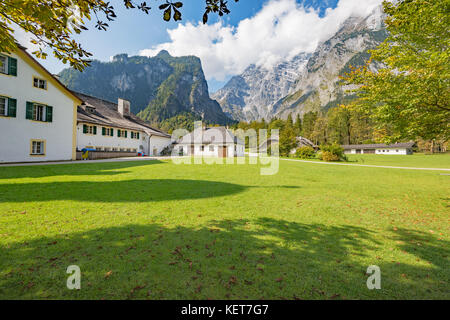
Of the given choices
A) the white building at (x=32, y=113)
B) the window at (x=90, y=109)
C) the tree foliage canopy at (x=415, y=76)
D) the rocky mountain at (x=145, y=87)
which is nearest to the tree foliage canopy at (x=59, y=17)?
the tree foliage canopy at (x=415, y=76)

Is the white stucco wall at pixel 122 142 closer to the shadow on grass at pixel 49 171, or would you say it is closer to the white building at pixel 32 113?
the white building at pixel 32 113

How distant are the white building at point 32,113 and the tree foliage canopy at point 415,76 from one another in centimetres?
2370

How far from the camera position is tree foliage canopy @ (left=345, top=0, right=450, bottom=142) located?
220 inches

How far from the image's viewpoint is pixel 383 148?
212 feet

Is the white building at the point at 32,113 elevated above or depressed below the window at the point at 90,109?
below

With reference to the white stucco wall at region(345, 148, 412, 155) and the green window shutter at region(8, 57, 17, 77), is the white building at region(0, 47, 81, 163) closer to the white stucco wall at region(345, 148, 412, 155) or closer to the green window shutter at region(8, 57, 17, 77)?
the green window shutter at region(8, 57, 17, 77)

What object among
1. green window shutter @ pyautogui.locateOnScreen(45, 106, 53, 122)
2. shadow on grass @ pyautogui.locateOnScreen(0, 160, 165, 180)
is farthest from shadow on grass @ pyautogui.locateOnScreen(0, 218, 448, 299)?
green window shutter @ pyautogui.locateOnScreen(45, 106, 53, 122)

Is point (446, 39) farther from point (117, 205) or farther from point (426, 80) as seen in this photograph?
point (117, 205)

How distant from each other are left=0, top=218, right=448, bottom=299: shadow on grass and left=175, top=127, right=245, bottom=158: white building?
97.9 ft

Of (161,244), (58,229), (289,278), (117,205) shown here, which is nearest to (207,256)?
(161,244)

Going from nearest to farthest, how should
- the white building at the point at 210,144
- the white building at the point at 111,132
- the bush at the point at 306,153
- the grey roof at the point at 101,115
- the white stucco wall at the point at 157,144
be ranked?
1. the white building at the point at 111,132
2. the grey roof at the point at 101,115
3. the white building at the point at 210,144
4. the white stucco wall at the point at 157,144
5. the bush at the point at 306,153

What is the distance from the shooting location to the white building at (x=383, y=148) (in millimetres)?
60250

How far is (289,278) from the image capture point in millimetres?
2576

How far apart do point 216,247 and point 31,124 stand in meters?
21.7
